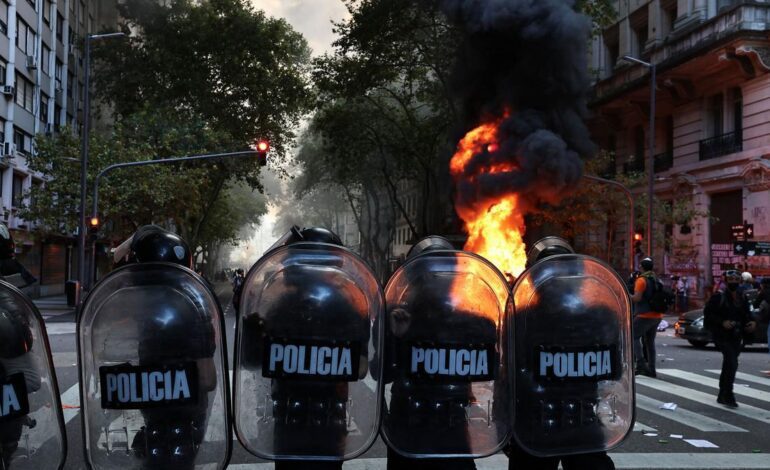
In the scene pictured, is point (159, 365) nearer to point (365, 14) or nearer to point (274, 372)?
point (274, 372)

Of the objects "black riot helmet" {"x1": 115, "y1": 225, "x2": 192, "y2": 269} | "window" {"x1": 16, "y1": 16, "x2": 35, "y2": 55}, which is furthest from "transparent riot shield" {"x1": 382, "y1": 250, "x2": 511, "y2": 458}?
"window" {"x1": 16, "y1": 16, "x2": 35, "y2": 55}

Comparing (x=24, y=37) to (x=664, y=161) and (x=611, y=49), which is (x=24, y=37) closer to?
(x=611, y=49)

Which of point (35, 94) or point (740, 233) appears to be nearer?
point (740, 233)

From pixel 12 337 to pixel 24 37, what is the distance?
35232 millimetres

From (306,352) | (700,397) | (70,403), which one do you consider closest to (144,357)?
(306,352)

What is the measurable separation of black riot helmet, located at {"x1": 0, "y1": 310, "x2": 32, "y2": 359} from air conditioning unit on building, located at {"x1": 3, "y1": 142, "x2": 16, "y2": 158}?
30.9 meters

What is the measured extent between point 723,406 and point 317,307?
6881 millimetres

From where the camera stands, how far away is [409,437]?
3652 mm

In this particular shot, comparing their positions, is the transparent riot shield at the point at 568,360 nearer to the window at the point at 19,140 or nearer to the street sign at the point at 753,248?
the street sign at the point at 753,248

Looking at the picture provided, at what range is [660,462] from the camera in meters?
5.97

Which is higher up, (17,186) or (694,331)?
(17,186)

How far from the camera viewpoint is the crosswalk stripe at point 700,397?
8.19m

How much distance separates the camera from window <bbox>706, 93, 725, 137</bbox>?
89.8 ft

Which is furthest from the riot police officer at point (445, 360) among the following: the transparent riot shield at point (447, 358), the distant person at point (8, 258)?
the distant person at point (8, 258)
